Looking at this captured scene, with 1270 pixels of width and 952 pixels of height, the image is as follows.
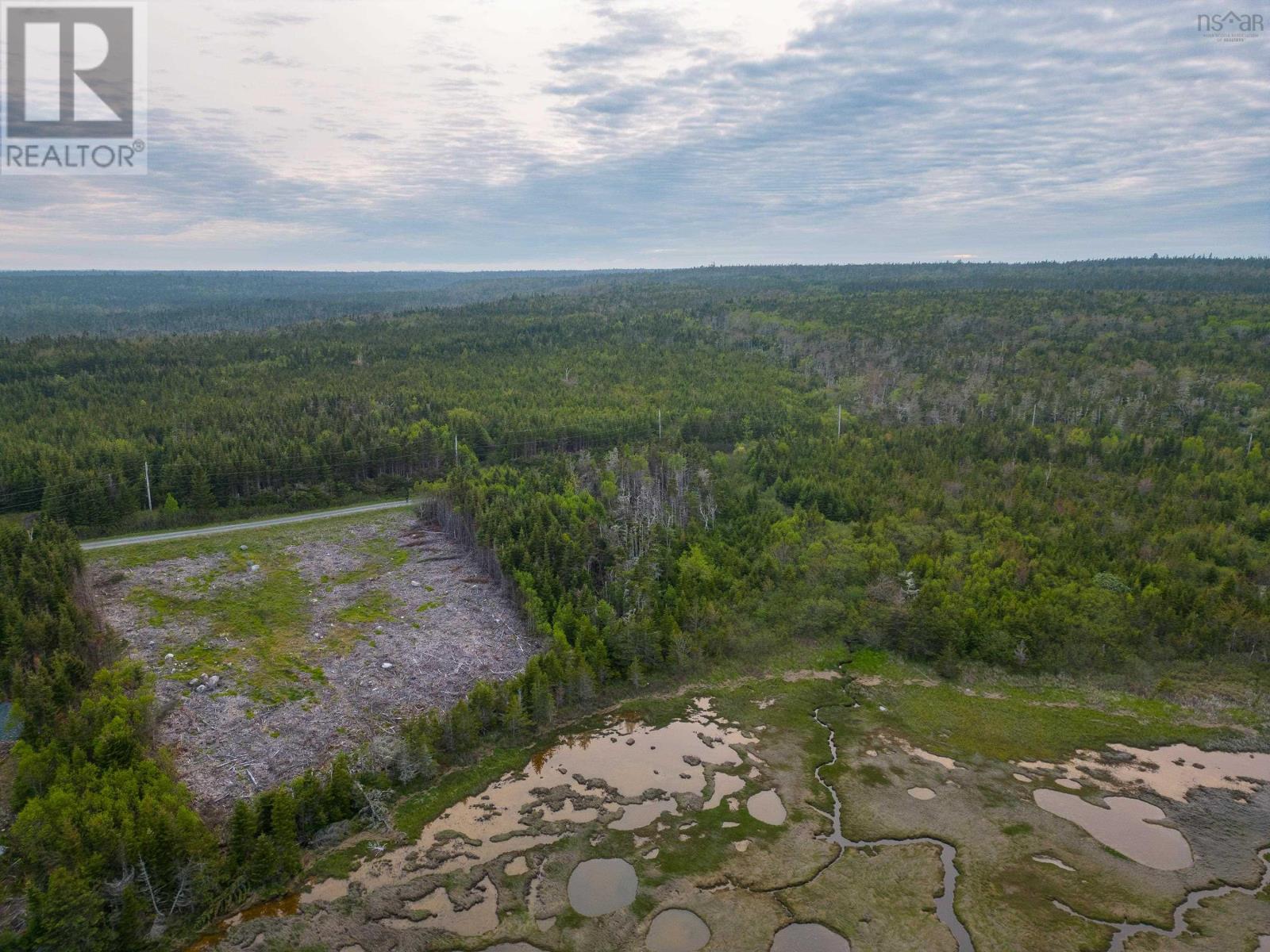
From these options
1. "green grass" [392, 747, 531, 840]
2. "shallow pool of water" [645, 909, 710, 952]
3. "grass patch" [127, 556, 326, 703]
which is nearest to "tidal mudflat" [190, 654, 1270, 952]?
"shallow pool of water" [645, 909, 710, 952]

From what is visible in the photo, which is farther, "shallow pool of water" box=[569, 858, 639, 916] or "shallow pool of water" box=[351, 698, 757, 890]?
"shallow pool of water" box=[351, 698, 757, 890]

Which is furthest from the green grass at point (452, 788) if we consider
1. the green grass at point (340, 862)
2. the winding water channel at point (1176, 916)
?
the winding water channel at point (1176, 916)

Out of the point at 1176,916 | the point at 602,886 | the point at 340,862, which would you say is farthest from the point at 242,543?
the point at 1176,916

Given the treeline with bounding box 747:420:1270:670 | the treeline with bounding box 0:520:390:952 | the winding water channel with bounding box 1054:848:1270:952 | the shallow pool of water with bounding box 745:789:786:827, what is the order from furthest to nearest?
1. the treeline with bounding box 747:420:1270:670
2. the shallow pool of water with bounding box 745:789:786:827
3. the winding water channel with bounding box 1054:848:1270:952
4. the treeline with bounding box 0:520:390:952

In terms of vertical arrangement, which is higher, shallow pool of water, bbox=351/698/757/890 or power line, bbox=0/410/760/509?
power line, bbox=0/410/760/509

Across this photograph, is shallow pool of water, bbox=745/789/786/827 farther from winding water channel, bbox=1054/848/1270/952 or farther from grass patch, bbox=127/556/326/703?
grass patch, bbox=127/556/326/703

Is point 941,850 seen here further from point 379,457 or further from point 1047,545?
point 379,457

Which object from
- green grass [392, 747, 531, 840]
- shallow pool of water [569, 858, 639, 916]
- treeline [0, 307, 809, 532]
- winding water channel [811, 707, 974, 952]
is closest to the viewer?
winding water channel [811, 707, 974, 952]
